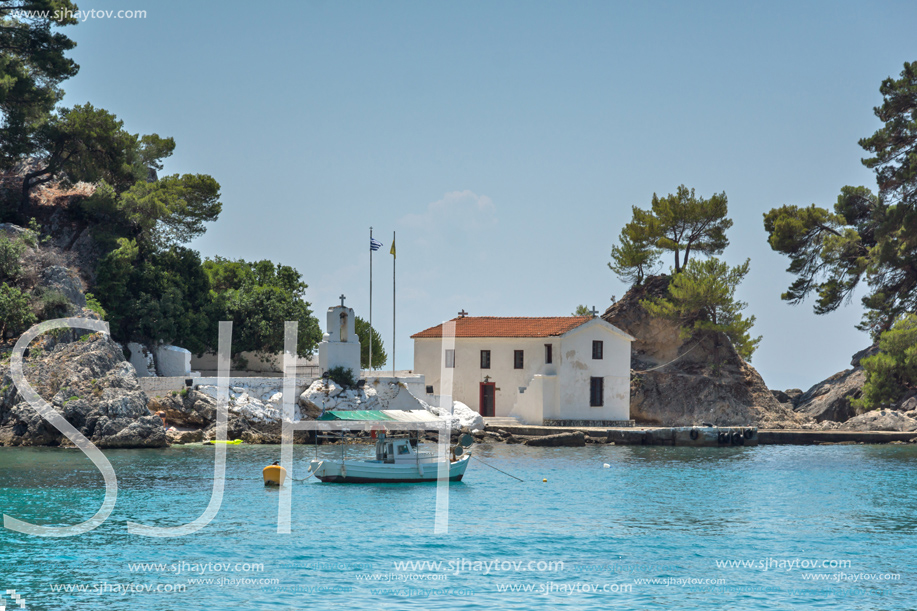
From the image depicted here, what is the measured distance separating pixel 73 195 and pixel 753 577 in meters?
50.7

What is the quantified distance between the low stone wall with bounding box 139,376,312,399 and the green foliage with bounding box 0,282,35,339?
6589 millimetres

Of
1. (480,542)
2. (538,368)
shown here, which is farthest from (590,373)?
(480,542)

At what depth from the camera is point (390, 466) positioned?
103 ft

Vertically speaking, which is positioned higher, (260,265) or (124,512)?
(260,265)

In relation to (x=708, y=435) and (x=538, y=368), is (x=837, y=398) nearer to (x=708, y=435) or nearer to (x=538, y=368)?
(x=708, y=435)

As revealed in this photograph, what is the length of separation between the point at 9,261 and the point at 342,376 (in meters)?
19.3

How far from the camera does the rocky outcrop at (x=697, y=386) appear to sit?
64.8 meters

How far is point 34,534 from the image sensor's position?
2153 centimetres

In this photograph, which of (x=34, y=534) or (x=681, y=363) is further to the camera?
(x=681, y=363)

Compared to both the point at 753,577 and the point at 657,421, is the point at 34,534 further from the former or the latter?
the point at 657,421

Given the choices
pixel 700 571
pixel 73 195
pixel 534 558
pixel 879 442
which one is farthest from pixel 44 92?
pixel 879 442

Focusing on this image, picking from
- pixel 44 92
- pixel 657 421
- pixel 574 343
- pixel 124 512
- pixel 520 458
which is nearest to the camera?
pixel 124 512

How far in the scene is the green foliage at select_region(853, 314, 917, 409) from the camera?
55344mm

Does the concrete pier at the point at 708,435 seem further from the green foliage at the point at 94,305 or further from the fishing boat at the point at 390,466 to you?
the green foliage at the point at 94,305
